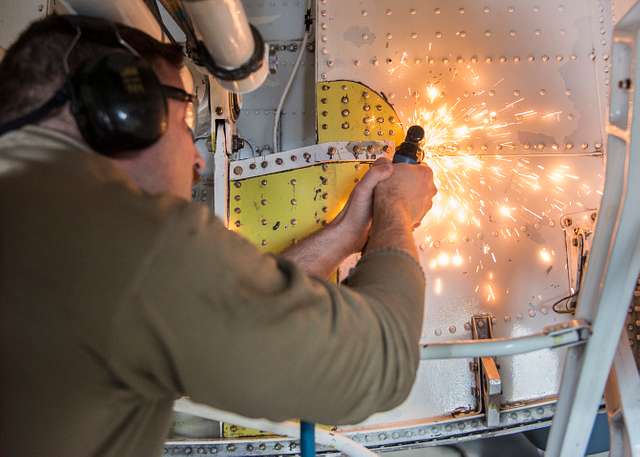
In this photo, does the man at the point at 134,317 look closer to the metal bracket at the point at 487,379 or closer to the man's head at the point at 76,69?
the man's head at the point at 76,69

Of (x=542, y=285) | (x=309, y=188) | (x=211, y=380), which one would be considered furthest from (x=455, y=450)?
(x=211, y=380)

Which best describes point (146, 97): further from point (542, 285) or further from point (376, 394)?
point (542, 285)

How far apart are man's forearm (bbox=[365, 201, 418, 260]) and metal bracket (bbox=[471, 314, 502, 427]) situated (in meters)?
0.70

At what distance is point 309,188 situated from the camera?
1.80 m

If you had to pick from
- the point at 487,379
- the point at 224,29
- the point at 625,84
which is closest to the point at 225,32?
the point at 224,29

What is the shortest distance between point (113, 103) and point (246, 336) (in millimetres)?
436

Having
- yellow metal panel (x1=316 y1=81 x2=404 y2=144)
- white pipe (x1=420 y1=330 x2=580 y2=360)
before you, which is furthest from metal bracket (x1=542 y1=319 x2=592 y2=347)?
yellow metal panel (x1=316 y1=81 x2=404 y2=144)

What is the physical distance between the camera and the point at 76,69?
0.85 m

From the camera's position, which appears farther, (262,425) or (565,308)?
(565,308)

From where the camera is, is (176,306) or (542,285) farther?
(542,285)

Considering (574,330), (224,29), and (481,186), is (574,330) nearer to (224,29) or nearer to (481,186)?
(481,186)

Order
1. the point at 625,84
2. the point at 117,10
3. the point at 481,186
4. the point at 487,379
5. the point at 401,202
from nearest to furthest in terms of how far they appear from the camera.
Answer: the point at 625,84 < the point at 117,10 < the point at 401,202 < the point at 487,379 < the point at 481,186

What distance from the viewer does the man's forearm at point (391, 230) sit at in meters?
1.04

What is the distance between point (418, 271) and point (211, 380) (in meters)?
→ 0.44
